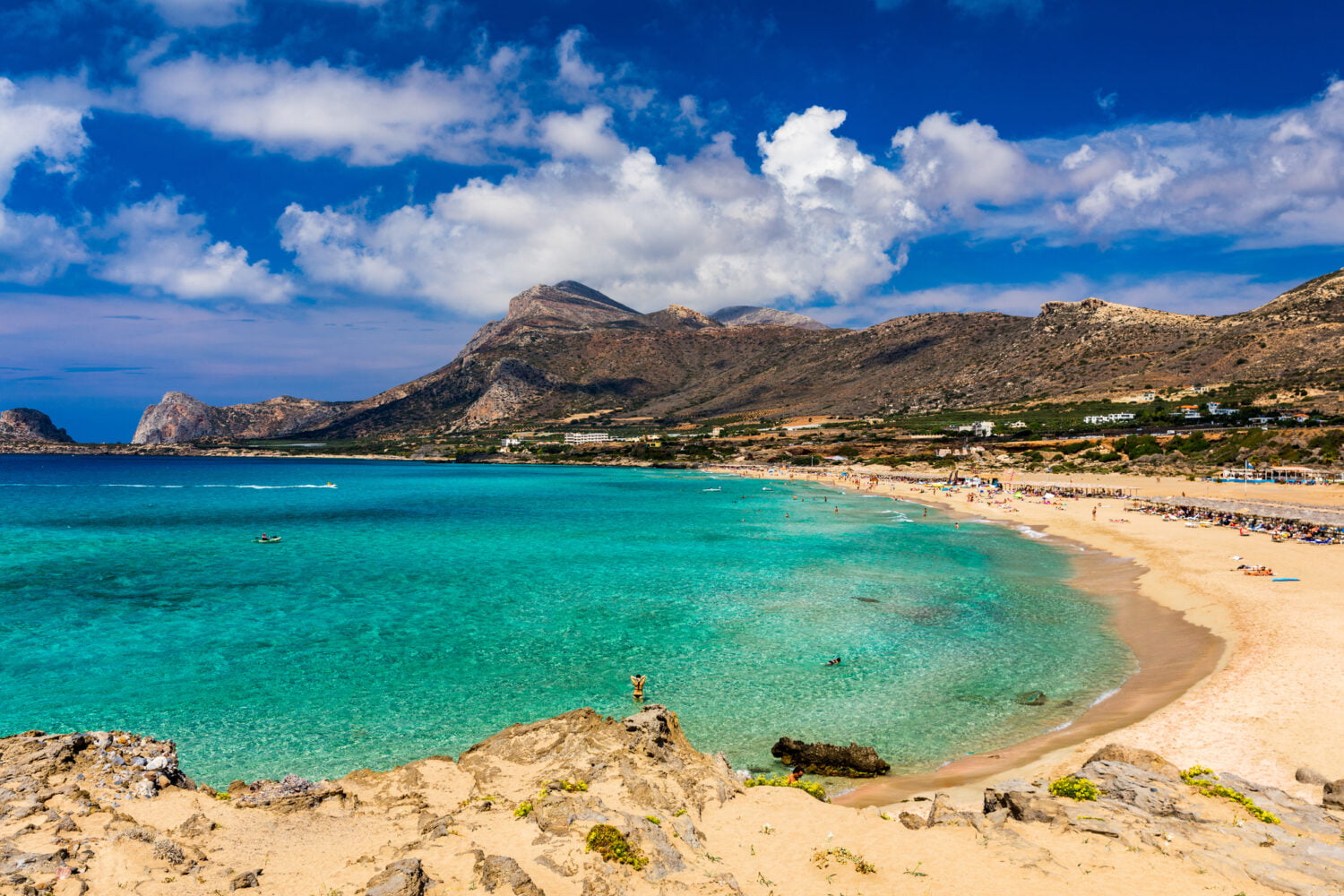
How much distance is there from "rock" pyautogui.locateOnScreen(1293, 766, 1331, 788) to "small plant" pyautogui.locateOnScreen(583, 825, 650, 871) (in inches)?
484

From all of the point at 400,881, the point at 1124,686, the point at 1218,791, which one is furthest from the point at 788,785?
the point at 1124,686

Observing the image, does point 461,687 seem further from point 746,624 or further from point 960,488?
point 960,488

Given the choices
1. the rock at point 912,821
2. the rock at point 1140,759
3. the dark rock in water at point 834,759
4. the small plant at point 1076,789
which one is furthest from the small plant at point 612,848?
the rock at point 1140,759

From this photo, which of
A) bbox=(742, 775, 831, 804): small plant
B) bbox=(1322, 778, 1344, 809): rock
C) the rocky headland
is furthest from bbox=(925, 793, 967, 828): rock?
bbox=(1322, 778, 1344, 809): rock

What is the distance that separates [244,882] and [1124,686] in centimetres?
2112

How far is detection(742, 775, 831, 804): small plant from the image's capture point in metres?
12.6

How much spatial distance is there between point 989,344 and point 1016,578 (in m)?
175

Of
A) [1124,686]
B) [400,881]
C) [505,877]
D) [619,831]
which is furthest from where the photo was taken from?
[1124,686]

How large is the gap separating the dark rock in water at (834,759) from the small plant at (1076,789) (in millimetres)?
4091

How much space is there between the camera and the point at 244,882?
331 inches

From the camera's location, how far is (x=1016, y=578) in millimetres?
35062

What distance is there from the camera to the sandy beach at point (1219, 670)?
14211 millimetres

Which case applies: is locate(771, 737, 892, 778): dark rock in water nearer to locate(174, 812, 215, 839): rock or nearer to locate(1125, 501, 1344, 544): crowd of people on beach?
locate(174, 812, 215, 839): rock

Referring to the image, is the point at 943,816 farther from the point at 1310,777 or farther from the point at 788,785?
the point at 1310,777
